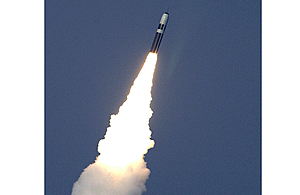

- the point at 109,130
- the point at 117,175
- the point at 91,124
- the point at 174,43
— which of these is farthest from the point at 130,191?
the point at 174,43

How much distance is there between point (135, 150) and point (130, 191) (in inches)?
76.6

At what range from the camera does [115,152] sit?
25844mm

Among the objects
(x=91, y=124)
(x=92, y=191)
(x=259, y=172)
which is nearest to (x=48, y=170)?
(x=91, y=124)

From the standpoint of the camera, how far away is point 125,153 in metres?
25.9

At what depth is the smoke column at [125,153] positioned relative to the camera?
25.4 meters

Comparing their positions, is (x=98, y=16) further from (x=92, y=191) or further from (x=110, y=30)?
(x=92, y=191)

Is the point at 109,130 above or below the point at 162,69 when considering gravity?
below

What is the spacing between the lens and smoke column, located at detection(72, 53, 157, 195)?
83.3ft

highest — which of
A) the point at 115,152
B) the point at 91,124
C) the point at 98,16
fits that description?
the point at 98,16

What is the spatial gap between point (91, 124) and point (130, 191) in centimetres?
737

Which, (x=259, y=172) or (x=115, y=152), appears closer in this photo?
(x=115, y=152)
